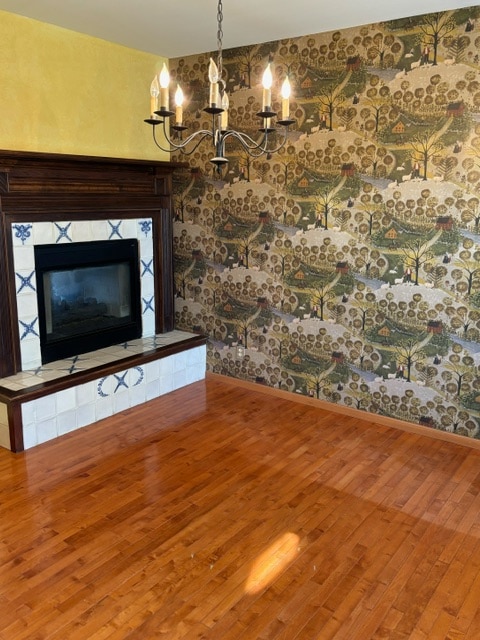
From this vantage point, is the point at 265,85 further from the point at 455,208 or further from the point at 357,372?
the point at 357,372

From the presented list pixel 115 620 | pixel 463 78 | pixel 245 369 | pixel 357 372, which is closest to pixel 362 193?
pixel 463 78

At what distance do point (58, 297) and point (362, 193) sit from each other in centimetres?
236

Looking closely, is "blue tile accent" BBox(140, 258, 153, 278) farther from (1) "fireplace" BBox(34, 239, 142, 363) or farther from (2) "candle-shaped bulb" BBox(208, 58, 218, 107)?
(2) "candle-shaped bulb" BBox(208, 58, 218, 107)

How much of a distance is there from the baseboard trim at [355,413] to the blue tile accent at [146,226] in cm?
135

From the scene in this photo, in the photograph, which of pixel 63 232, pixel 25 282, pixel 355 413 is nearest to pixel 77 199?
pixel 63 232

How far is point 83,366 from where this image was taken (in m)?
3.99

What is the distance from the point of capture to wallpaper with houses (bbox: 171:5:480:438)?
3.50 m

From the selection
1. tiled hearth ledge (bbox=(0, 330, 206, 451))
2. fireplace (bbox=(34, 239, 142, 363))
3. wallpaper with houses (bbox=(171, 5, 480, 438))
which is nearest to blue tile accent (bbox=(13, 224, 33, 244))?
fireplace (bbox=(34, 239, 142, 363))

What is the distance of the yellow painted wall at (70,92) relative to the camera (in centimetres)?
369

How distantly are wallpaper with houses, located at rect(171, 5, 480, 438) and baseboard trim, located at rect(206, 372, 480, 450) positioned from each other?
0.16 feet

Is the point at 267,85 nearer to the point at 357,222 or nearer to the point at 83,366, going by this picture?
the point at 357,222

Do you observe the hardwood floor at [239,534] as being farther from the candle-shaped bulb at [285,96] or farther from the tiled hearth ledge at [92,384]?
the candle-shaped bulb at [285,96]

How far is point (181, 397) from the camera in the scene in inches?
175

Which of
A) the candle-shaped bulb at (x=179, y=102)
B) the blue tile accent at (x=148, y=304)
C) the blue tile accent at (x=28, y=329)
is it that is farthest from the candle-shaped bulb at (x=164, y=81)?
the blue tile accent at (x=148, y=304)
